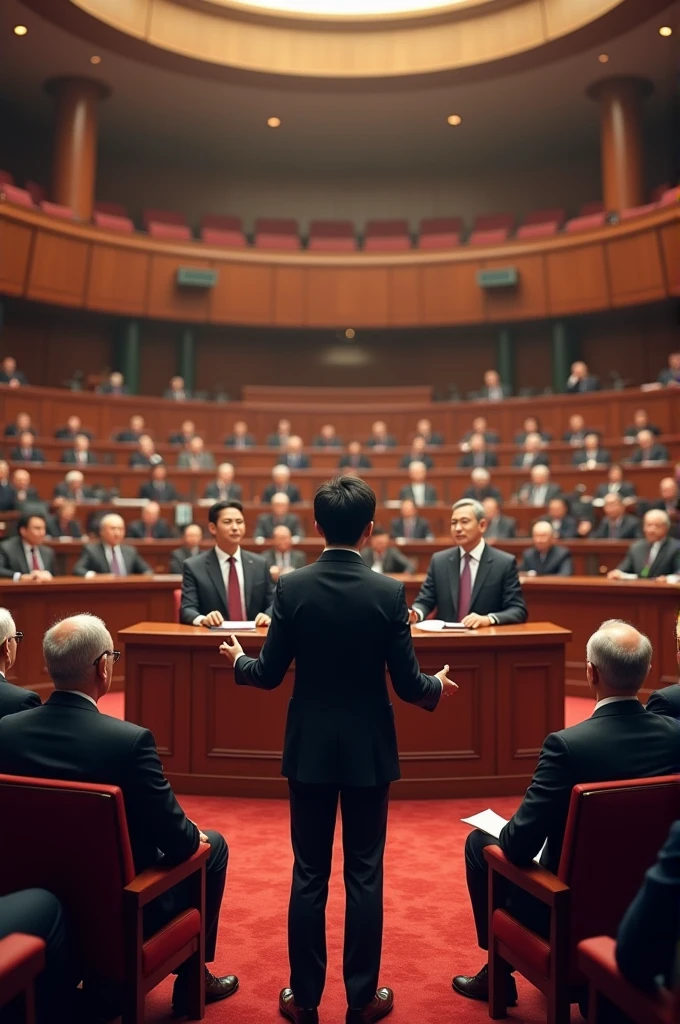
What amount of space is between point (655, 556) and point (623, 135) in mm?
8085

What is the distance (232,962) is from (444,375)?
12399 millimetres

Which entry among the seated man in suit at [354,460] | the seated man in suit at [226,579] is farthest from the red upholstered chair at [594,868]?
the seated man in suit at [354,460]

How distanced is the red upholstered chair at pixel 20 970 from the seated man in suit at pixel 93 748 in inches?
15.3

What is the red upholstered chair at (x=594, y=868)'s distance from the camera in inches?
66.4

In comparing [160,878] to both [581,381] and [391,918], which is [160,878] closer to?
[391,918]

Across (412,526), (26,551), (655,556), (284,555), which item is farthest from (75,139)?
(655,556)

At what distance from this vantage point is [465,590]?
4043 mm

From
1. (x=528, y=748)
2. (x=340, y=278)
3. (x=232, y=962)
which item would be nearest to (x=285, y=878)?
(x=232, y=962)

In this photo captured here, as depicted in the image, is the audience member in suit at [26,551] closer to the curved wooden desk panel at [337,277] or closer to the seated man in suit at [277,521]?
the seated man in suit at [277,521]

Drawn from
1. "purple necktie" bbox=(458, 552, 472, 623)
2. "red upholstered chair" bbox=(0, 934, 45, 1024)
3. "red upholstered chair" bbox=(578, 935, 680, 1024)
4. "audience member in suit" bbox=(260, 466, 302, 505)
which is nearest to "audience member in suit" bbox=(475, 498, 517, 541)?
"audience member in suit" bbox=(260, 466, 302, 505)

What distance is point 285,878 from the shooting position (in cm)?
292

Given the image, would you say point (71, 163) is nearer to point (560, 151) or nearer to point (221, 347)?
point (221, 347)

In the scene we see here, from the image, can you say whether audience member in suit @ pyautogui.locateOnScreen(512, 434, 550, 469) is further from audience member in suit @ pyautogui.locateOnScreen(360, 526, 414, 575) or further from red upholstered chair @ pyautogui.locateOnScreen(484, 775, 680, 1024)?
red upholstered chair @ pyautogui.locateOnScreen(484, 775, 680, 1024)

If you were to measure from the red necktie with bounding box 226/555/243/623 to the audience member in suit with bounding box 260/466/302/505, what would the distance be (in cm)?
456
